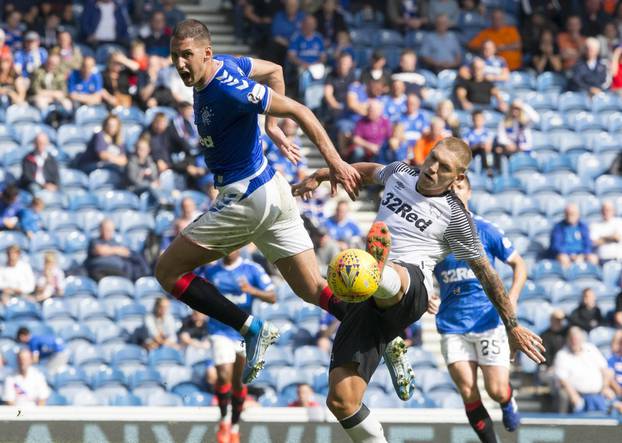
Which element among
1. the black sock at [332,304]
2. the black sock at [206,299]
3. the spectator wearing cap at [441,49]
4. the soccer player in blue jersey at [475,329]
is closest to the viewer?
the black sock at [332,304]

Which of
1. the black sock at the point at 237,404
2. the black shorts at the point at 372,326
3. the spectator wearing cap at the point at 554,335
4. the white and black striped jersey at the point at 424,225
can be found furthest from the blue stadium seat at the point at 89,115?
the black shorts at the point at 372,326

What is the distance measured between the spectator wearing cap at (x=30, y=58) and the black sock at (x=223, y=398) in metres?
6.74

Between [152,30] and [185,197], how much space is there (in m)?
3.68

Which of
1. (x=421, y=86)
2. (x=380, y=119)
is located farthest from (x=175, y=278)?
(x=421, y=86)

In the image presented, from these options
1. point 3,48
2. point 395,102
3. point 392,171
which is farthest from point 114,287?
point 392,171

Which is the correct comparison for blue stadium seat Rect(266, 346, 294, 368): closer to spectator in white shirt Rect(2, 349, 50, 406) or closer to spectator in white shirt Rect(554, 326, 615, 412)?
spectator in white shirt Rect(2, 349, 50, 406)

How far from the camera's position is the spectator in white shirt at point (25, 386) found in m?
13.4

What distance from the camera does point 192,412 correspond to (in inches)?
475

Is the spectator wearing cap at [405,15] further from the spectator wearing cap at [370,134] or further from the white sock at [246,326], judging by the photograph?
the white sock at [246,326]

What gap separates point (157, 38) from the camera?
17.9 metres

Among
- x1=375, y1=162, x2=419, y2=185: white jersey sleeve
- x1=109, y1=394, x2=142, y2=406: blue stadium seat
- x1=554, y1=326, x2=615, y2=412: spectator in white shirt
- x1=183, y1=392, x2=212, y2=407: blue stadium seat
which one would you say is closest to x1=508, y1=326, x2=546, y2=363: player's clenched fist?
x1=375, y1=162, x2=419, y2=185: white jersey sleeve

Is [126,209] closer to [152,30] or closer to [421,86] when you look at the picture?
[152,30]

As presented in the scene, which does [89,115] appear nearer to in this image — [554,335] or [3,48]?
[3,48]

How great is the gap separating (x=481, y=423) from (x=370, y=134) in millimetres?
6744
